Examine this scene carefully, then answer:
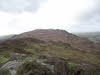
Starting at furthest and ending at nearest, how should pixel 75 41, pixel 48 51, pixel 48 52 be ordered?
pixel 75 41, pixel 48 51, pixel 48 52

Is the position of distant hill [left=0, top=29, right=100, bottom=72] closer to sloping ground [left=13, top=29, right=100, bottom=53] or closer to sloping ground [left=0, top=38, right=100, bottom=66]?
sloping ground [left=0, top=38, right=100, bottom=66]

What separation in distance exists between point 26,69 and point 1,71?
4.82 meters

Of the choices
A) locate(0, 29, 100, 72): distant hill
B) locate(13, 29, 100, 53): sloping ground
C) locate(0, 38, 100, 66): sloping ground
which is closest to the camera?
locate(0, 29, 100, 72): distant hill

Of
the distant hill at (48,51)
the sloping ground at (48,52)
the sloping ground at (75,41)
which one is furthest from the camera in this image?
the sloping ground at (75,41)

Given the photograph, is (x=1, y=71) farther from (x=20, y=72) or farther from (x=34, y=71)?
(x=34, y=71)

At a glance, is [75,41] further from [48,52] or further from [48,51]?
[48,52]

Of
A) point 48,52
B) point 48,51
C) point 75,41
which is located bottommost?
point 48,52

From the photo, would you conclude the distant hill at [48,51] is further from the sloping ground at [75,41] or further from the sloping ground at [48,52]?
the sloping ground at [75,41]

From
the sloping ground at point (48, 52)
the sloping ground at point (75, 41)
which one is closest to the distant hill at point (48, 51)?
the sloping ground at point (48, 52)

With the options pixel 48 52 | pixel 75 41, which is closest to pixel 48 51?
pixel 48 52

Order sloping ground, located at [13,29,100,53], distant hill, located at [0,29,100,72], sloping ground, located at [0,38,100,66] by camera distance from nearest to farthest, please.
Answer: distant hill, located at [0,29,100,72] → sloping ground, located at [0,38,100,66] → sloping ground, located at [13,29,100,53]

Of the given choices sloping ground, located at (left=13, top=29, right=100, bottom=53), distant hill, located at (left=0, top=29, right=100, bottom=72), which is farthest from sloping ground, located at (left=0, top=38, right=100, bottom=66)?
sloping ground, located at (left=13, top=29, right=100, bottom=53)

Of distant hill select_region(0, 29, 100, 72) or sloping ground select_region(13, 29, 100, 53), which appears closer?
distant hill select_region(0, 29, 100, 72)

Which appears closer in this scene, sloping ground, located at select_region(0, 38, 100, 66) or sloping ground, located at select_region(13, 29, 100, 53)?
sloping ground, located at select_region(0, 38, 100, 66)
